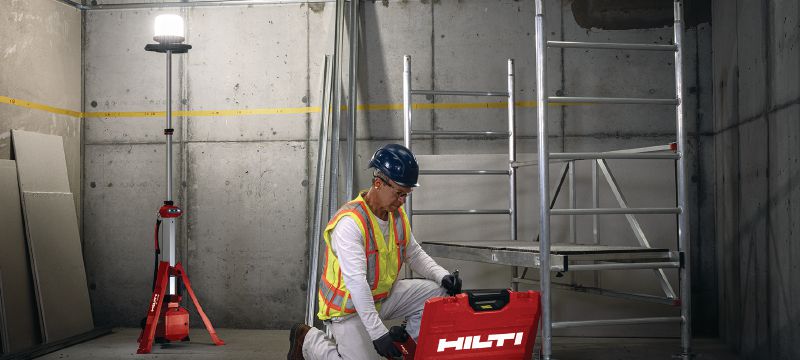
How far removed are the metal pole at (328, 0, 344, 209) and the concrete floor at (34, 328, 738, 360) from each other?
1.19m

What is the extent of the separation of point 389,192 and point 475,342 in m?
0.84

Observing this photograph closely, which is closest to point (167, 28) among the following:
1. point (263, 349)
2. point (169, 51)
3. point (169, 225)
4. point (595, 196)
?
point (169, 51)

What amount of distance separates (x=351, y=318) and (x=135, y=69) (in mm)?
3987

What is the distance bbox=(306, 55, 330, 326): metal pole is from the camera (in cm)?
570

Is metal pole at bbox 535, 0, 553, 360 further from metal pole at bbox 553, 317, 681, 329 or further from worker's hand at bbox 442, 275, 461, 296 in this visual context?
worker's hand at bbox 442, 275, 461, 296

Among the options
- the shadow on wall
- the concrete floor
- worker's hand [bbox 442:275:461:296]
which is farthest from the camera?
the shadow on wall

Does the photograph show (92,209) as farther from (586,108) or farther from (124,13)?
(586,108)

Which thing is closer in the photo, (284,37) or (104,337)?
(104,337)

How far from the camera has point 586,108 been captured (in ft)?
20.4

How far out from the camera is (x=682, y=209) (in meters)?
4.48

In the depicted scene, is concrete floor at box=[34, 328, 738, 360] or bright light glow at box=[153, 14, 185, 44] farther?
bright light glow at box=[153, 14, 185, 44]

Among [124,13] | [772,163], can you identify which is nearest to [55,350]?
[124,13]

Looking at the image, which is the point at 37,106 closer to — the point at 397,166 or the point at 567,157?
the point at 397,166

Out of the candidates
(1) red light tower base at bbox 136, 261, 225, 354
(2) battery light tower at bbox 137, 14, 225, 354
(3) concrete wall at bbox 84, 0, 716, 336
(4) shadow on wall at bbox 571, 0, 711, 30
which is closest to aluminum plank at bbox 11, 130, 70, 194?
(3) concrete wall at bbox 84, 0, 716, 336
